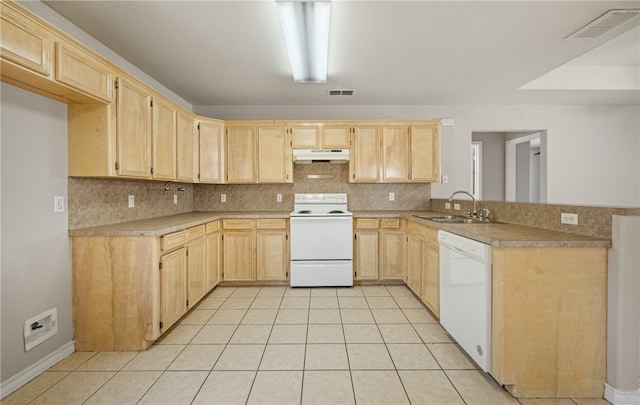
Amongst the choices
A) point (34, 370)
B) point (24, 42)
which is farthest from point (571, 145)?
point (34, 370)

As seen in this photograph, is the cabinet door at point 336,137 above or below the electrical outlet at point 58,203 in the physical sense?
above

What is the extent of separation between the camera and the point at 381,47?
101 inches

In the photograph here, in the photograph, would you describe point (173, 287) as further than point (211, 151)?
No

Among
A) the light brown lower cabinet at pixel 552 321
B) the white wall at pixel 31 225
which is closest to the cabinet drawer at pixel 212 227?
the white wall at pixel 31 225

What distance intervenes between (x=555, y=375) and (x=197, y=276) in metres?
2.92

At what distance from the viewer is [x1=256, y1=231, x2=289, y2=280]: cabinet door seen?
→ 3629mm

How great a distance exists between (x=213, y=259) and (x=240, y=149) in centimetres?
148

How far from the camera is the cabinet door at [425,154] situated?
3848 mm

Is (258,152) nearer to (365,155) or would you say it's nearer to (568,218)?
(365,155)

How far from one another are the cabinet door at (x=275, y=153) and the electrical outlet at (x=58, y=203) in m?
2.12

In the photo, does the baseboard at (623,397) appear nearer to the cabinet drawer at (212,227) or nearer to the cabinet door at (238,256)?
the cabinet door at (238,256)

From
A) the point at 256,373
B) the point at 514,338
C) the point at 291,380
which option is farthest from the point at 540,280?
the point at 256,373

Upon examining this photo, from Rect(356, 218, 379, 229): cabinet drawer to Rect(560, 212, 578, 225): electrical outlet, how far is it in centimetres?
195

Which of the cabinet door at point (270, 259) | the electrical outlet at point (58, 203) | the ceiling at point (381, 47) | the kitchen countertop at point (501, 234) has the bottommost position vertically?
the cabinet door at point (270, 259)
